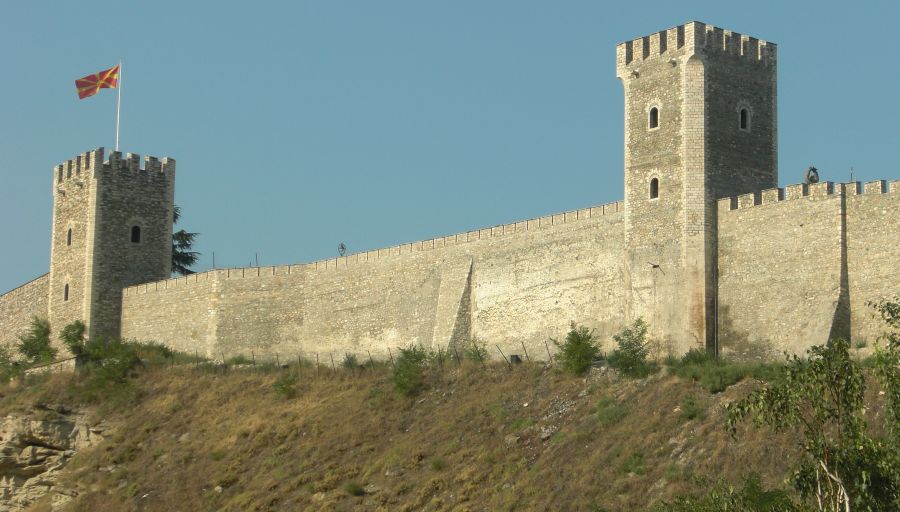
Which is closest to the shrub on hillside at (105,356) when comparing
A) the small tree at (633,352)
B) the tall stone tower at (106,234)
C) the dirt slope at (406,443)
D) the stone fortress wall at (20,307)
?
the dirt slope at (406,443)

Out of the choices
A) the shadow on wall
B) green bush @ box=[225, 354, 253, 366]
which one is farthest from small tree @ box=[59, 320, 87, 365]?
the shadow on wall

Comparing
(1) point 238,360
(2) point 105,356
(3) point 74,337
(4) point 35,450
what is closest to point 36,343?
(3) point 74,337

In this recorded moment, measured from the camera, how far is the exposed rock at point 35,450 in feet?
134

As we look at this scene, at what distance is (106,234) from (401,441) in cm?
1742

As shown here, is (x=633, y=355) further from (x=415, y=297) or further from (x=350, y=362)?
(x=350, y=362)

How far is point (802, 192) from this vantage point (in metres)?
33.3

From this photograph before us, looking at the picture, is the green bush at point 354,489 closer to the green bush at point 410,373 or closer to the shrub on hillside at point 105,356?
the green bush at point 410,373

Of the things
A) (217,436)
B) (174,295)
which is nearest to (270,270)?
(174,295)

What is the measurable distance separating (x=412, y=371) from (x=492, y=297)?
11.1ft

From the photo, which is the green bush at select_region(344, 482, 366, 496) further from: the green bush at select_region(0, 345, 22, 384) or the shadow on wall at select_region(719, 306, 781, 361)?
the green bush at select_region(0, 345, 22, 384)

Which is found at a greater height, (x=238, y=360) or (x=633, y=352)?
(x=633, y=352)

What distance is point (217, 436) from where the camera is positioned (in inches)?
1553

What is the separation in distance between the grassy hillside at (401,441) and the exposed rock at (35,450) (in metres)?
0.61

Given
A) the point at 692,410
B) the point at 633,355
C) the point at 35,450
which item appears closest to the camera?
the point at 692,410
